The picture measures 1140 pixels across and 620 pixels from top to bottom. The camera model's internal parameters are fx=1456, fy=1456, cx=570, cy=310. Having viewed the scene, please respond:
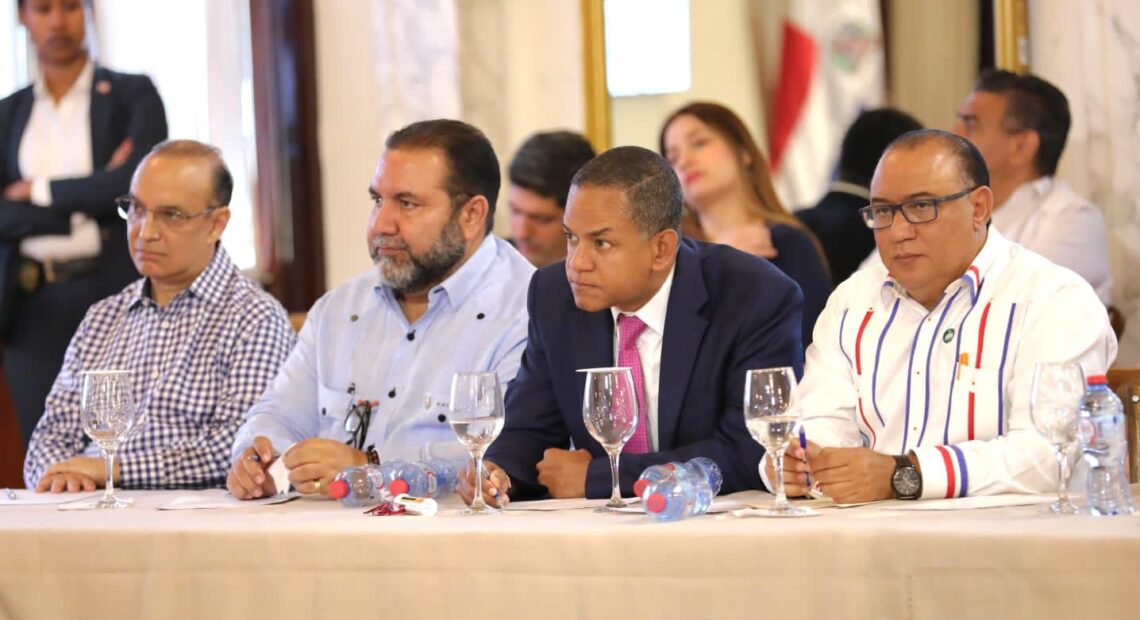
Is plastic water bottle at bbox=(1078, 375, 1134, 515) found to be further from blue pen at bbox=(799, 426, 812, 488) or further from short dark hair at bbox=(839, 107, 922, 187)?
short dark hair at bbox=(839, 107, 922, 187)

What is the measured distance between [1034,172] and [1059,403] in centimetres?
260

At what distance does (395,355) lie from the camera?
347 cm

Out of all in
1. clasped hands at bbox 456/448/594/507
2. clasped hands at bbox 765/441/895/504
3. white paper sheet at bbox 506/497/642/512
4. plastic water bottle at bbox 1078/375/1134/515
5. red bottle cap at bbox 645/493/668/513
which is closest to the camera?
plastic water bottle at bbox 1078/375/1134/515

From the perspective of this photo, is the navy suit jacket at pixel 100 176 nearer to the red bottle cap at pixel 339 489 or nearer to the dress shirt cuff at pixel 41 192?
the dress shirt cuff at pixel 41 192

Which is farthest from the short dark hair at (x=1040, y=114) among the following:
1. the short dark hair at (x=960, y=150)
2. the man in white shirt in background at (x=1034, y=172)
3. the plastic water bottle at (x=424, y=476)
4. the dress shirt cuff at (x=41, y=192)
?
the dress shirt cuff at (x=41, y=192)

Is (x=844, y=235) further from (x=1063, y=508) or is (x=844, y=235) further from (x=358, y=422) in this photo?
(x=1063, y=508)

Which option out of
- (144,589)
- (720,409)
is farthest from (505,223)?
(144,589)

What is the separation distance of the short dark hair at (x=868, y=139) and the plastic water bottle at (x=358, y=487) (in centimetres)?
268

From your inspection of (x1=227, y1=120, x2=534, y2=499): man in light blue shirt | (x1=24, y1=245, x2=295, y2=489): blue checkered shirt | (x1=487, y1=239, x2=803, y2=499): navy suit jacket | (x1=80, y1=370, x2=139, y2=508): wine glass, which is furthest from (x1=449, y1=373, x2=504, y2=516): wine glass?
(x1=24, y1=245, x2=295, y2=489): blue checkered shirt

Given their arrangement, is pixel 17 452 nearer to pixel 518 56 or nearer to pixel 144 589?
pixel 518 56

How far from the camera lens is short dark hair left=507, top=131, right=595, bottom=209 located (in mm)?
4836

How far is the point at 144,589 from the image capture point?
237 centimetres

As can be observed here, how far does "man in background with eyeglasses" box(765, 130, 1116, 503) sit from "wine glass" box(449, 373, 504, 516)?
0.51 m

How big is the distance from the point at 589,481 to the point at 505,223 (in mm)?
2880
